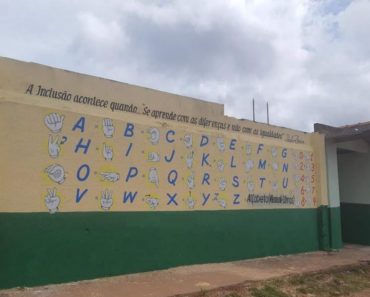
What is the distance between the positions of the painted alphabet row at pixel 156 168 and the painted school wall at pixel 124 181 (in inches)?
0.9

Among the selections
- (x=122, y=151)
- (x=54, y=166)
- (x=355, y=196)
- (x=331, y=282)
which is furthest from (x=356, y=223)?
(x=54, y=166)

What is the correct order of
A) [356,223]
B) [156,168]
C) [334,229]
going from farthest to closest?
1. [356,223]
2. [334,229]
3. [156,168]

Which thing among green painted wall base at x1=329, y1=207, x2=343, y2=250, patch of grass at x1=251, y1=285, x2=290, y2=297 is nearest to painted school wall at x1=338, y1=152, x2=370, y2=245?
green painted wall base at x1=329, y1=207, x2=343, y2=250

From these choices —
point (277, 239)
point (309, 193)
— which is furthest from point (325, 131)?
point (277, 239)

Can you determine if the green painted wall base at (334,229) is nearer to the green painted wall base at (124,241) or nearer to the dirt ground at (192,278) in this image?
the dirt ground at (192,278)

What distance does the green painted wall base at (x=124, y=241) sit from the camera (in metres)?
7.71

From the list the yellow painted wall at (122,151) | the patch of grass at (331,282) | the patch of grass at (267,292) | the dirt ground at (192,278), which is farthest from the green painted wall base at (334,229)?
the patch of grass at (267,292)

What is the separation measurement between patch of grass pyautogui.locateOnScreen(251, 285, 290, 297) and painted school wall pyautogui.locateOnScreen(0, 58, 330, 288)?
210 centimetres

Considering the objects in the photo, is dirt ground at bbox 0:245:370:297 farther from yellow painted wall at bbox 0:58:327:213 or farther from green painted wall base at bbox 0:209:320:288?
yellow painted wall at bbox 0:58:327:213

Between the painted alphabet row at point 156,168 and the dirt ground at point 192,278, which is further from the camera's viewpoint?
the painted alphabet row at point 156,168

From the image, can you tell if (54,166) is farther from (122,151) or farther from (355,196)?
(355,196)

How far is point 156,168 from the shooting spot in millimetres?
9836

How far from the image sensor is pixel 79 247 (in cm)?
844

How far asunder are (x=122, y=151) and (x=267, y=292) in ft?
12.0
